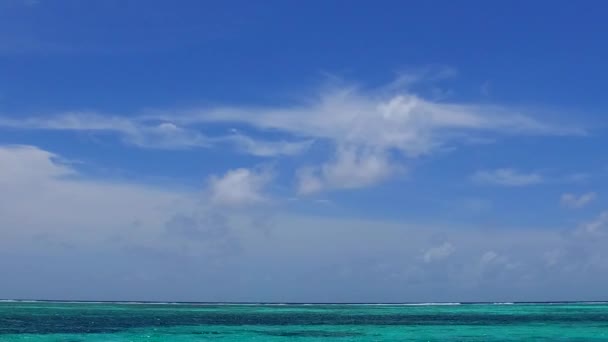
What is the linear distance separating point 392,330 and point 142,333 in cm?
1703

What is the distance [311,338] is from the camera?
41.2 metres

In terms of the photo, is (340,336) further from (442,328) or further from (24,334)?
(24,334)

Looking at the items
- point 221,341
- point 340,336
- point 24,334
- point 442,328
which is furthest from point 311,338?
point 24,334

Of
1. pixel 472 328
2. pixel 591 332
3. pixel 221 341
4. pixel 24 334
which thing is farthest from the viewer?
pixel 472 328

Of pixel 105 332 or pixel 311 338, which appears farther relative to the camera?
pixel 105 332

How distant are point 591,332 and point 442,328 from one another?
9986mm

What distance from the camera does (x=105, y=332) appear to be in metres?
44.6

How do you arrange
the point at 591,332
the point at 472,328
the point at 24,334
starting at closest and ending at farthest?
the point at 24,334 → the point at 591,332 → the point at 472,328

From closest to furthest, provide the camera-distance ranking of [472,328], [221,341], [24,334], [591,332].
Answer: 1. [221,341]
2. [24,334]
3. [591,332]
4. [472,328]

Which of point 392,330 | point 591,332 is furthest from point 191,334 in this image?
point 591,332

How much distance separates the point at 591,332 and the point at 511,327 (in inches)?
257

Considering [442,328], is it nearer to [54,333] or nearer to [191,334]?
[191,334]

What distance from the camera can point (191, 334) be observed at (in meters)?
44.1

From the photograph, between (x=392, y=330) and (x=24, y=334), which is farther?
(x=392, y=330)
